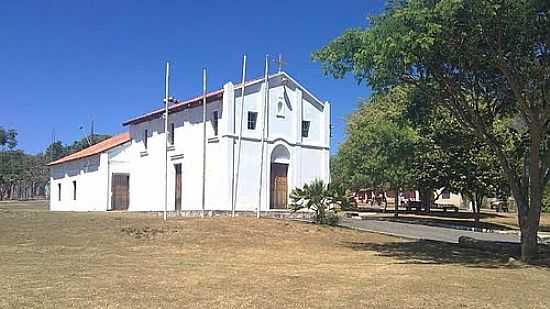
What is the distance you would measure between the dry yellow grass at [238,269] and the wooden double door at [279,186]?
11.6 meters

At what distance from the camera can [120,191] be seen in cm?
4503

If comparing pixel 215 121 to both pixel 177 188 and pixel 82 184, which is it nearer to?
pixel 177 188

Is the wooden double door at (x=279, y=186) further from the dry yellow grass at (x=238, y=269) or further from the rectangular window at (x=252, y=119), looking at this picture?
the dry yellow grass at (x=238, y=269)

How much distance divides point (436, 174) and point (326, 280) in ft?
94.2

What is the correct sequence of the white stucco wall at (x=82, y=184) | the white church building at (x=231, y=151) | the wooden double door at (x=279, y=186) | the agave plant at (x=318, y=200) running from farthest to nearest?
the white stucco wall at (x=82, y=184) < the wooden double door at (x=279, y=186) < the white church building at (x=231, y=151) < the agave plant at (x=318, y=200)

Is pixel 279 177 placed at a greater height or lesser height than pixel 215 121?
lesser

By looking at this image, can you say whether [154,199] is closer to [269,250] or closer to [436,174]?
[436,174]

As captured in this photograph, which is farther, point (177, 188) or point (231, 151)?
point (177, 188)

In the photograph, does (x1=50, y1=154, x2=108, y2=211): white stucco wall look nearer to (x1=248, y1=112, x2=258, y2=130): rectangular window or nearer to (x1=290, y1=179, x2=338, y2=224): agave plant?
(x1=248, y1=112, x2=258, y2=130): rectangular window

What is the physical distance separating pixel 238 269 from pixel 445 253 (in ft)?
29.5

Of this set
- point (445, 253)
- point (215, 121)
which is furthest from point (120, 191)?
point (445, 253)

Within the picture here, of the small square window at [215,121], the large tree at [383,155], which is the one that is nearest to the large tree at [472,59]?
the small square window at [215,121]

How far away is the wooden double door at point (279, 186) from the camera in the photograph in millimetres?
36562

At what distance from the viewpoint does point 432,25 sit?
47.5 feet
